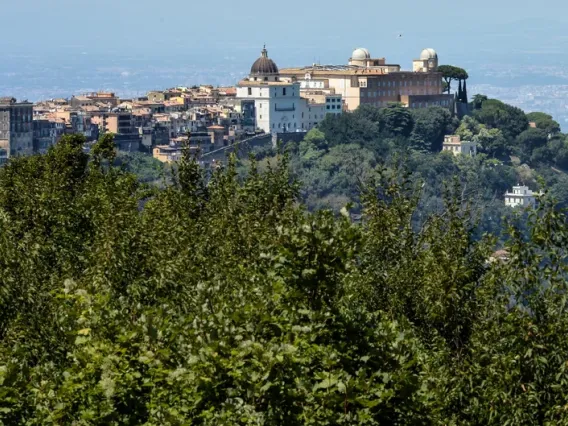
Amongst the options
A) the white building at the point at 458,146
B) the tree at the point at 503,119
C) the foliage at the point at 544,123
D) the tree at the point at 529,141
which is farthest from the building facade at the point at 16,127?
the foliage at the point at 544,123

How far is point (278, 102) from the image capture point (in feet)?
381

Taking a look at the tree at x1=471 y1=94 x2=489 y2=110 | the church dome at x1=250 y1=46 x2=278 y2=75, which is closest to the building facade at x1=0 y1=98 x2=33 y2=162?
the church dome at x1=250 y1=46 x2=278 y2=75

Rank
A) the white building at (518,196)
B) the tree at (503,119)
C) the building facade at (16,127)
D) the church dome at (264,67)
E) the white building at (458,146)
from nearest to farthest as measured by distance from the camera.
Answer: the building facade at (16,127) < the white building at (518,196) < the white building at (458,146) < the church dome at (264,67) < the tree at (503,119)

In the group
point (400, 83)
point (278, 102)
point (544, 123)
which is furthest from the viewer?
point (544, 123)

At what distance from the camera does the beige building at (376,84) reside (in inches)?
4806

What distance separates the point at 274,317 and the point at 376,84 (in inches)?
4299

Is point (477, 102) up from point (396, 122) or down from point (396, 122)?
up

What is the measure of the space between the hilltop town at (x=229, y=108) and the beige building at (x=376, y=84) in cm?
7

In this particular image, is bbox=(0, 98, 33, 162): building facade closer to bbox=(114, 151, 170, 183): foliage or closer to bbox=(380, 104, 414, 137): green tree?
bbox=(114, 151, 170, 183): foliage

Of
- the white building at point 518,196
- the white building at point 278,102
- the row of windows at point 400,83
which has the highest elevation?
the row of windows at point 400,83

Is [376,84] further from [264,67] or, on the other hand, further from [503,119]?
[503,119]

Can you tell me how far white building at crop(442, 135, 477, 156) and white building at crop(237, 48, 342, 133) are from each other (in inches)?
311

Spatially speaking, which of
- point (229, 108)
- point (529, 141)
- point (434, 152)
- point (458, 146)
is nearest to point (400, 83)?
point (434, 152)

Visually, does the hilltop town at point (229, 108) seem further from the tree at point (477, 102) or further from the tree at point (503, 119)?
the tree at point (477, 102)
